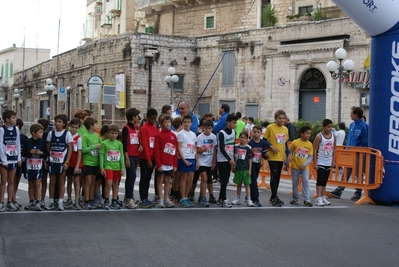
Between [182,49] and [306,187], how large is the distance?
2742cm

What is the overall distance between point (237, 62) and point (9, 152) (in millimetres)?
26649

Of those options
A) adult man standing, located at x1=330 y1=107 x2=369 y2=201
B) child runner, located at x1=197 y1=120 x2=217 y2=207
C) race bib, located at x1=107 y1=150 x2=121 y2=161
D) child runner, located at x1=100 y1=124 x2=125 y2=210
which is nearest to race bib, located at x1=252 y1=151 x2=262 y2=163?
child runner, located at x1=197 y1=120 x2=217 y2=207

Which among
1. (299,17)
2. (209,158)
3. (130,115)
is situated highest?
(299,17)

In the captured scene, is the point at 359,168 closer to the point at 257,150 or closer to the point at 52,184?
the point at 257,150

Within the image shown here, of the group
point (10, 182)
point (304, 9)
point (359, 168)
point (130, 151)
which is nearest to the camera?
point (10, 182)

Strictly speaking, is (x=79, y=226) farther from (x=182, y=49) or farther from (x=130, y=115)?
(x=182, y=49)

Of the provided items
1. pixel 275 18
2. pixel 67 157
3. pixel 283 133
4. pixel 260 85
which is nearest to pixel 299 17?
pixel 275 18

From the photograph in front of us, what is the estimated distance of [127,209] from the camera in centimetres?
1178

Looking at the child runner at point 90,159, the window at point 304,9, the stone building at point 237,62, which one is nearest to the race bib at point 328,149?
the child runner at point 90,159

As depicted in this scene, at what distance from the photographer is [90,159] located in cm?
1173

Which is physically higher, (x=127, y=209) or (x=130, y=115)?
(x=130, y=115)

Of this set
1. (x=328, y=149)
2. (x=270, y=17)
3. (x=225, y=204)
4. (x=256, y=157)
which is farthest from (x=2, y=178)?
(x=270, y=17)

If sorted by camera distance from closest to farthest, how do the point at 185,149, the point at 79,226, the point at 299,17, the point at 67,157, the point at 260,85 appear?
the point at 79,226, the point at 67,157, the point at 185,149, the point at 260,85, the point at 299,17

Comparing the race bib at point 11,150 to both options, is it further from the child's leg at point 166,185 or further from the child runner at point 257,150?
the child runner at point 257,150
